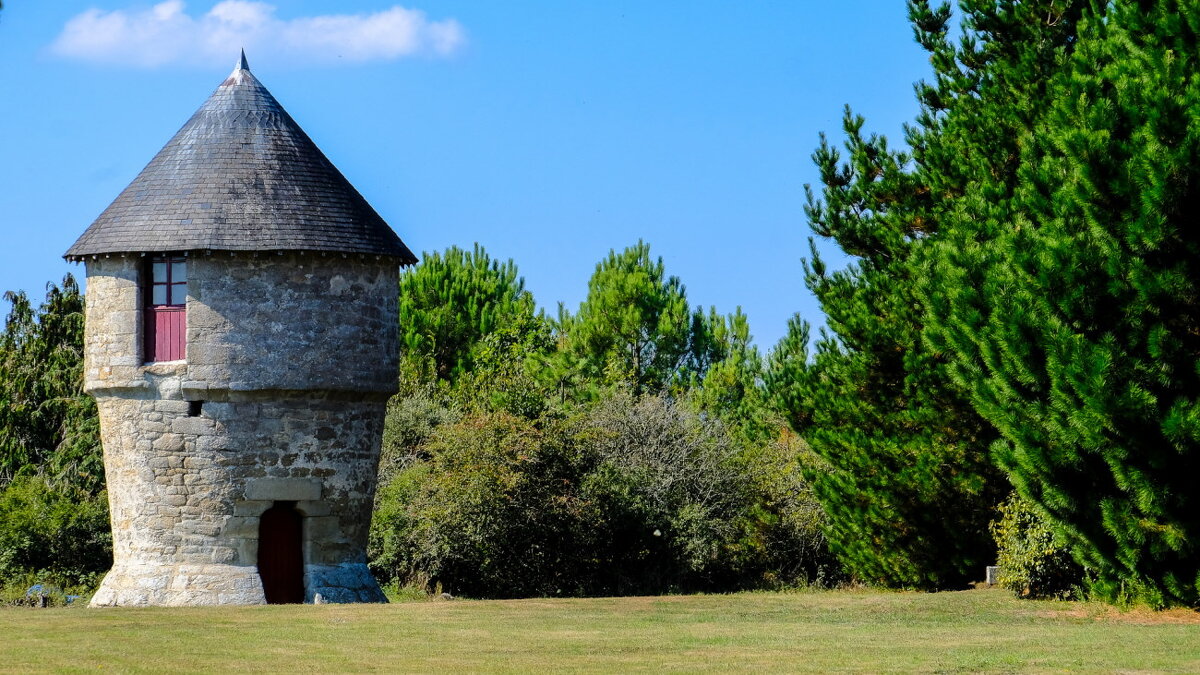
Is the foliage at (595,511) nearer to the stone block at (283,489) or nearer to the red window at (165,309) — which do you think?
the stone block at (283,489)

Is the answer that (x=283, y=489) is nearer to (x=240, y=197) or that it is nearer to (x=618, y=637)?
(x=240, y=197)

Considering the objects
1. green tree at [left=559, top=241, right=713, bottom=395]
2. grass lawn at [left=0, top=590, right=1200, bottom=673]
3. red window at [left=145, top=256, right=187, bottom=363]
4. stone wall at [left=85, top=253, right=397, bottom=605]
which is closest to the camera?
grass lawn at [left=0, top=590, right=1200, bottom=673]

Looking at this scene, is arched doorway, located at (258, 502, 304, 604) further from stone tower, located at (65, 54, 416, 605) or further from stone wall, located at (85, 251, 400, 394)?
stone wall, located at (85, 251, 400, 394)

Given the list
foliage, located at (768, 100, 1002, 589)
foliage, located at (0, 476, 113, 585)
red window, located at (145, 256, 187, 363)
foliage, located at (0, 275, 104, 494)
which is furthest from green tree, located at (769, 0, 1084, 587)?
foliage, located at (0, 275, 104, 494)

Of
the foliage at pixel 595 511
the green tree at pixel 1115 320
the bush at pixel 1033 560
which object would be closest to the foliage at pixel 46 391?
the foliage at pixel 595 511

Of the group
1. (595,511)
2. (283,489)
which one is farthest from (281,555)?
(595,511)

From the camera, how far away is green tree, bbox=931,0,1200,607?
1538cm

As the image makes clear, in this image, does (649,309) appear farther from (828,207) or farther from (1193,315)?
(1193,315)

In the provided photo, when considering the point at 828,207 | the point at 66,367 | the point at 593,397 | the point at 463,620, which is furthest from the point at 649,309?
the point at 463,620

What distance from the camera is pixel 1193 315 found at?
15.8 meters

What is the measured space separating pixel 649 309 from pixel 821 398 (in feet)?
73.0

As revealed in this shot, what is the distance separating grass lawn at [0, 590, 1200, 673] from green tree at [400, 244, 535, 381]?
24.6 metres

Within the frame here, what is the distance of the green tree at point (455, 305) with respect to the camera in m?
45.8

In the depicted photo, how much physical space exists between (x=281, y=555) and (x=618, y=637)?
8.23 metres
